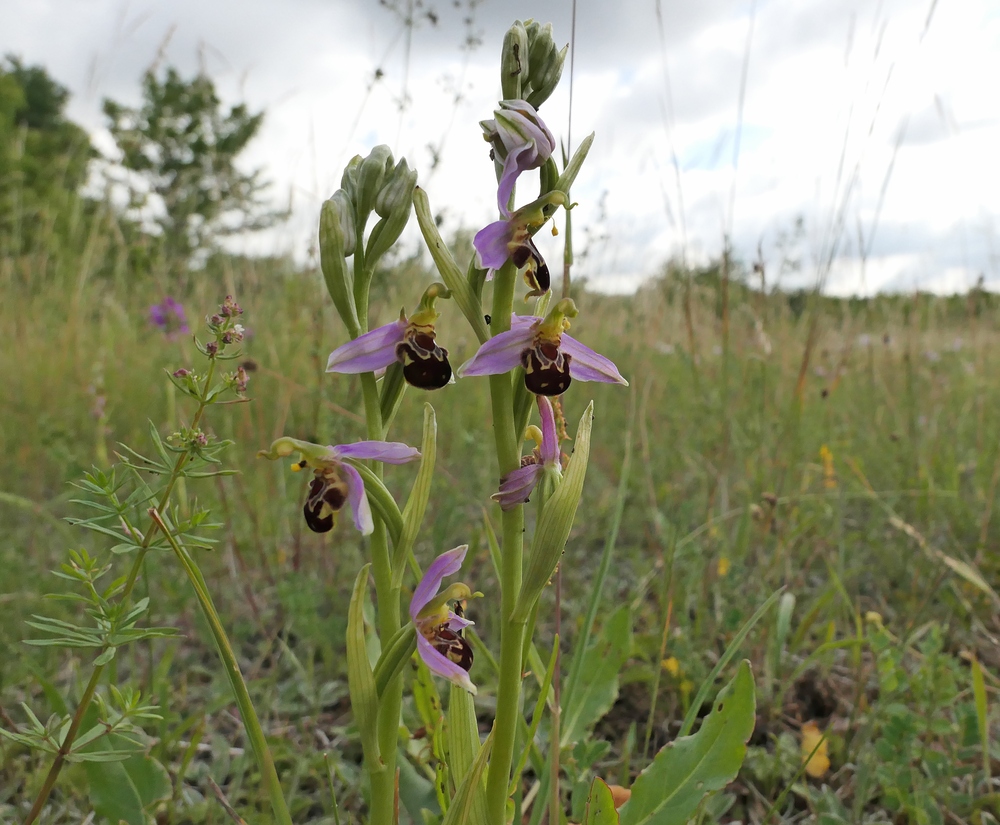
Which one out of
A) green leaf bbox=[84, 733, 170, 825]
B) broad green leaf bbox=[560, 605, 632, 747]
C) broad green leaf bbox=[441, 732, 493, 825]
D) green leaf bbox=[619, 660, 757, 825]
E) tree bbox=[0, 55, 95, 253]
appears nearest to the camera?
broad green leaf bbox=[441, 732, 493, 825]

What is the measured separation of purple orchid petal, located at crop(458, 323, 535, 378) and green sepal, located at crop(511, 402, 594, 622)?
13cm

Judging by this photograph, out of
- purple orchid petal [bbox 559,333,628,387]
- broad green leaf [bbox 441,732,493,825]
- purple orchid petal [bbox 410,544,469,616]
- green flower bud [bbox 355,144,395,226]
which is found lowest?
broad green leaf [bbox 441,732,493,825]

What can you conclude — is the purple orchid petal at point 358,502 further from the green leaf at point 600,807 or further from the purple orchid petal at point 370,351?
the green leaf at point 600,807

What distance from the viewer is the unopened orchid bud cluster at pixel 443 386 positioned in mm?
1018

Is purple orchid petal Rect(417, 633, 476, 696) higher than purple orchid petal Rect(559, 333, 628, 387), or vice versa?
purple orchid petal Rect(559, 333, 628, 387)

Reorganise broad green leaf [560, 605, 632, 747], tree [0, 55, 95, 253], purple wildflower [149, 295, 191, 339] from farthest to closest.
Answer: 1. tree [0, 55, 95, 253]
2. purple wildflower [149, 295, 191, 339]
3. broad green leaf [560, 605, 632, 747]

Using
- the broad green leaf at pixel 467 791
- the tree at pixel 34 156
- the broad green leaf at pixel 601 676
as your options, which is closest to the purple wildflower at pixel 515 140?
the broad green leaf at pixel 467 791

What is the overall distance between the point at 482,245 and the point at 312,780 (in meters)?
1.33

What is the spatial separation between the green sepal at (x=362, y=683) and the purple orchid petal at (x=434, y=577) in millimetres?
85

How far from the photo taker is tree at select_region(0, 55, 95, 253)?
542 centimetres

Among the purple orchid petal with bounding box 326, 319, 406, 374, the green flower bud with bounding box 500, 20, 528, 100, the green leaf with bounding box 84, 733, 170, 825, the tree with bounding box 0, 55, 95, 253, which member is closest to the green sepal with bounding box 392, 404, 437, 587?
the purple orchid petal with bounding box 326, 319, 406, 374

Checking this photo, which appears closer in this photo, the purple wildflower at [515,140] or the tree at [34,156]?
the purple wildflower at [515,140]

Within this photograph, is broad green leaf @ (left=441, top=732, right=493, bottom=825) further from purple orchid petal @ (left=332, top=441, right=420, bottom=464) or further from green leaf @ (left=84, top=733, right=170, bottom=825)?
green leaf @ (left=84, top=733, right=170, bottom=825)

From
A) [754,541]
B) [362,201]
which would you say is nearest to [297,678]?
[362,201]
